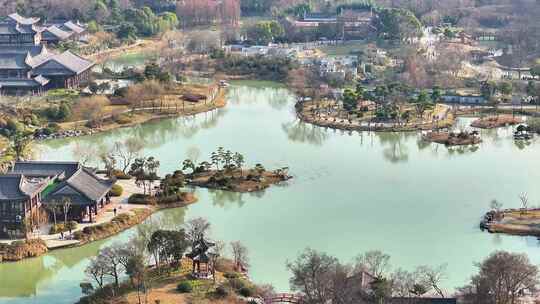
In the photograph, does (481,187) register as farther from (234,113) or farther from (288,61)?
(288,61)

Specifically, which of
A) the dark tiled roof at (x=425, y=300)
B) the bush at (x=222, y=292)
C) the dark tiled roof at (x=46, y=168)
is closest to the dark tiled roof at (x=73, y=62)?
the dark tiled roof at (x=46, y=168)

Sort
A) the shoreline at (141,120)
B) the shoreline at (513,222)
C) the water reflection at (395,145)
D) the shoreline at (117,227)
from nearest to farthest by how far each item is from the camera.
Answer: the shoreline at (117,227) < the shoreline at (513,222) < the water reflection at (395,145) < the shoreline at (141,120)

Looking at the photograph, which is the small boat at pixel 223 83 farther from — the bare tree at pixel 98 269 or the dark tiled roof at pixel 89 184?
the bare tree at pixel 98 269

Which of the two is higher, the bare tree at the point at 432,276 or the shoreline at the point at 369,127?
the shoreline at the point at 369,127

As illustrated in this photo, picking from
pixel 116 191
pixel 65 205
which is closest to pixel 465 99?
pixel 116 191

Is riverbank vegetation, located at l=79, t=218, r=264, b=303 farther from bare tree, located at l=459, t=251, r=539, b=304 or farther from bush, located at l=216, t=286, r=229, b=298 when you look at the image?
bare tree, located at l=459, t=251, r=539, b=304

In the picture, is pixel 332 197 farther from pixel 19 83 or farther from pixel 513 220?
pixel 19 83

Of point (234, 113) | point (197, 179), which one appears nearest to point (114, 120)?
point (234, 113)
